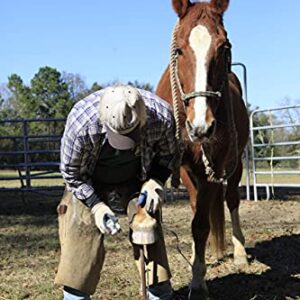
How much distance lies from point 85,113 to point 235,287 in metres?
2.21

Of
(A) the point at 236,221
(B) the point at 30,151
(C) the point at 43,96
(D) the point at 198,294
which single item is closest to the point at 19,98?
(C) the point at 43,96

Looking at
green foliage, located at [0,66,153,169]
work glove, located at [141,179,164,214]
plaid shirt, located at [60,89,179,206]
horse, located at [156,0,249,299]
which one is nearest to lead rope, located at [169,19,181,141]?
horse, located at [156,0,249,299]

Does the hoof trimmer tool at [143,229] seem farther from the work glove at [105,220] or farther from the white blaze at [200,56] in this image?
the white blaze at [200,56]

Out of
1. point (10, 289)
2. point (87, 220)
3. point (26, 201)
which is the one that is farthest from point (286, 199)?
point (87, 220)

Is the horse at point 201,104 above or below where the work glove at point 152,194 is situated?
above

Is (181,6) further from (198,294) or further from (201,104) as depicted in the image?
(198,294)

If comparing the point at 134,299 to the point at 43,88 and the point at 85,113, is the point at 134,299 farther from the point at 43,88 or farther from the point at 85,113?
the point at 43,88

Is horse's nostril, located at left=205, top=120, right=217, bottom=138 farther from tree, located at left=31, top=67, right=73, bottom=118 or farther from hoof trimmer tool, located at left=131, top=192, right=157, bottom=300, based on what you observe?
tree, located at left=31, top=67, right=73, bottom=118

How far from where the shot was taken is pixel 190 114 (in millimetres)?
3375

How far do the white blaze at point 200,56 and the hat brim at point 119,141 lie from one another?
0.80m

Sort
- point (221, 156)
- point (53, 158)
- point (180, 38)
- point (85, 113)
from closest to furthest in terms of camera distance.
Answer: point (85, 113) < point (180, 38) < point (221, 156) < point (53, 158)

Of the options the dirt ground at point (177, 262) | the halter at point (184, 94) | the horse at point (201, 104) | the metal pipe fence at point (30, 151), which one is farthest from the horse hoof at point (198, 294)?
the metal pipe fence at point (30, 151)

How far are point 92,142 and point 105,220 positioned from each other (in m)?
0.40

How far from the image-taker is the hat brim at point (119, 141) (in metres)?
2.58
